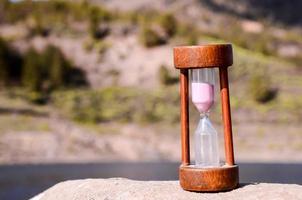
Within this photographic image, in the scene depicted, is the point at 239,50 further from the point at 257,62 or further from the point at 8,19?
the point at 8,19

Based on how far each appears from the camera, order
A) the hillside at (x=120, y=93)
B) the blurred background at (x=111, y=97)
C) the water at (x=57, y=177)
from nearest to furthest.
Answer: the water at (x=57, y=177) < the blurred background at (x=111, y=97) < the hillside at (x=120, y=93)

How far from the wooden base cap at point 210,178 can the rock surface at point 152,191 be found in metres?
0.09

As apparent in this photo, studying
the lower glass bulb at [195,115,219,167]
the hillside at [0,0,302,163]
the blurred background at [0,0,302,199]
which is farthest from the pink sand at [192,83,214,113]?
the hillside at [0,0,302,163]

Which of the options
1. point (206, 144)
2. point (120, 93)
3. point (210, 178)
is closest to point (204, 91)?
point (206, 144)

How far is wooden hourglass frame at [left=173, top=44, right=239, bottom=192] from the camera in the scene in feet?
32.7

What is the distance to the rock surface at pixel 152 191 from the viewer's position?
9.95m

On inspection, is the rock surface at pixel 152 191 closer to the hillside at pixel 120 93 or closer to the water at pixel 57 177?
the water at pixel 57 177

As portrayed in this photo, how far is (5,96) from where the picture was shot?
5597 cm

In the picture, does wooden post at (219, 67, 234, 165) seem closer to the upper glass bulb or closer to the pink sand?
the upper glass bulb

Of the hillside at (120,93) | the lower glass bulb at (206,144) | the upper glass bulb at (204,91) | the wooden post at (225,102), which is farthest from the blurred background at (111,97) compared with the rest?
the upper glass bulb at (204,91)

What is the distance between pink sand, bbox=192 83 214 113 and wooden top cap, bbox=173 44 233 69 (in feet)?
0.95

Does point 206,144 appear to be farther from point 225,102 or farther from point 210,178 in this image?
point 225,102

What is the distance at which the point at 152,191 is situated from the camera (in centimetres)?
1033

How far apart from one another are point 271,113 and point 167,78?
30.1 feet
